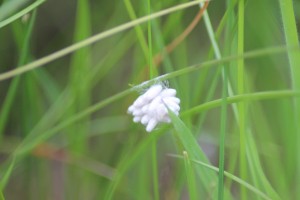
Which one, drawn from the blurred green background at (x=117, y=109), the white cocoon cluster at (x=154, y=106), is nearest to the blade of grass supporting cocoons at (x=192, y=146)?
the white cocoon cluster at (x=154, y=106)

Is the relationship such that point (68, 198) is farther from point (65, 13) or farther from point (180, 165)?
point (65, 13)

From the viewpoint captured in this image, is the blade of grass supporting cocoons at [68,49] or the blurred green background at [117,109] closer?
the blade of grass supporting cocoons at [68,49]

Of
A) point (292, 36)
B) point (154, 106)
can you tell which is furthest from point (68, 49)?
point (292, 36)

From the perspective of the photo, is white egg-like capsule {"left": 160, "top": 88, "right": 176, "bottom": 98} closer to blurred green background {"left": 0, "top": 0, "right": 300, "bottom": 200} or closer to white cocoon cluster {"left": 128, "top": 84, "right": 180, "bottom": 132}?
white cocoon cluster {"left": 128, "top": 84, "right": 180, "bottom": 132}

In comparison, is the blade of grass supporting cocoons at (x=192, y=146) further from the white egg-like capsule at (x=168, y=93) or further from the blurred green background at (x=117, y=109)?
the blurred green background at (x=117, y=109)

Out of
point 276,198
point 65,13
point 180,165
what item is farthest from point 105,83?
point 276,198

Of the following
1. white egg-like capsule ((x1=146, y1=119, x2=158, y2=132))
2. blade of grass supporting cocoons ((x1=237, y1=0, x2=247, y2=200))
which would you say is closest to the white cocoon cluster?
white egg-like capsule ((x1=146, y1=119, x2=158, y2=132))
